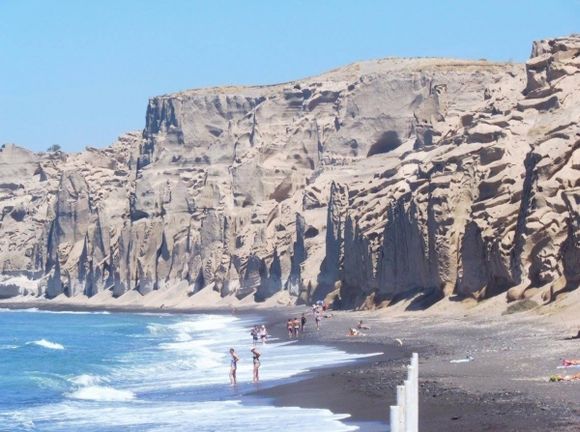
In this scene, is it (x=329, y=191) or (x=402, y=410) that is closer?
(x=402, y=410)

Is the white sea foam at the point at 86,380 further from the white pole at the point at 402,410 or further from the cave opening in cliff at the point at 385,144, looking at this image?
the cave opening in cliff at the point at 385,144

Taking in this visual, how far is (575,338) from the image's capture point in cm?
2644

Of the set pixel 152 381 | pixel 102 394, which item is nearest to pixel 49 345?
pixel 152 381

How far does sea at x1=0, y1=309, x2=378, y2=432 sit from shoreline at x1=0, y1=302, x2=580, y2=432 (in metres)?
0.78

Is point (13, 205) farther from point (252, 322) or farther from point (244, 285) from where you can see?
point (252, 322)

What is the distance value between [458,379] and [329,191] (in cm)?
5809

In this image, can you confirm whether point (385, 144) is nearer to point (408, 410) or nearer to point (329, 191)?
point (329, 191)

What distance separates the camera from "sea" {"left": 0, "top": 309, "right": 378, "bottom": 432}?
21.7 m

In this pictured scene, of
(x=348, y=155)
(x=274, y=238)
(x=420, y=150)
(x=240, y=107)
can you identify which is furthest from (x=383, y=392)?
(x=240, y=107)

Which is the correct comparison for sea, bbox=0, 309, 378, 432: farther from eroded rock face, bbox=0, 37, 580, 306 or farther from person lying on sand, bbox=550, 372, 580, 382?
eroded rock face, bbox=0, 37, 580, 306

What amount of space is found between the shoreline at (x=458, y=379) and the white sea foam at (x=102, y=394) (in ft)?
10.8

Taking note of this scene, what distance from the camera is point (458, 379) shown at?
22.5 m

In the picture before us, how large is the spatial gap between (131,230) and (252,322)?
4530cm

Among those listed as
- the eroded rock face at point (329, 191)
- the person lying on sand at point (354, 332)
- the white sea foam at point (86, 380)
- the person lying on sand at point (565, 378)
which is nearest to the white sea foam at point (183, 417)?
the person lying on sand at point (565, 378)
